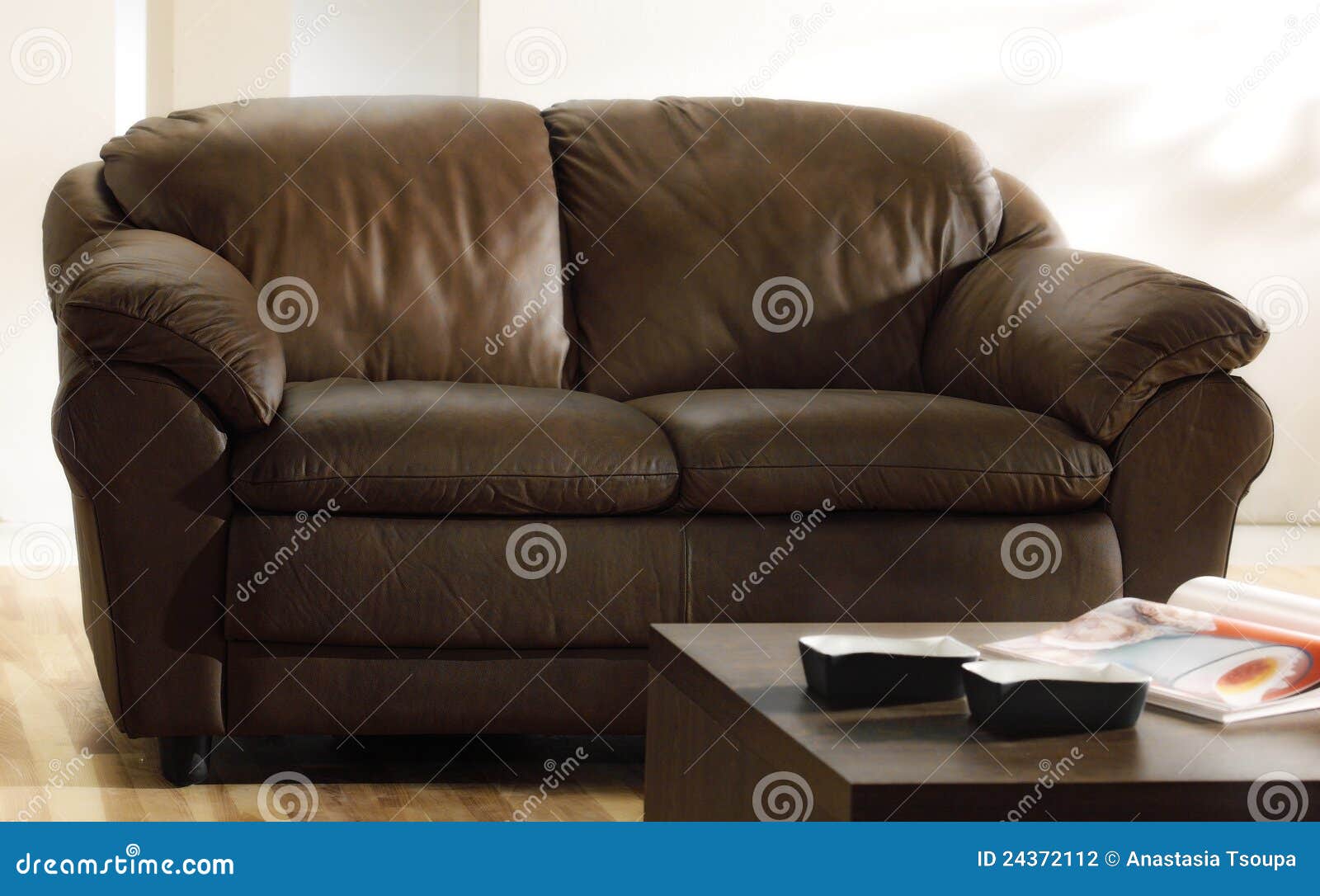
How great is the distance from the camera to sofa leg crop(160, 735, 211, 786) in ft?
6.48

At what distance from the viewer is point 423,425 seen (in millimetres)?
2045

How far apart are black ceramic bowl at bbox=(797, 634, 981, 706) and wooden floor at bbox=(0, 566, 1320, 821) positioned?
30.3 inches

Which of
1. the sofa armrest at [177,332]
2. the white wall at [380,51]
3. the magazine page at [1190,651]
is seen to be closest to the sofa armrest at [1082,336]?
the magazine page at [1190,651]

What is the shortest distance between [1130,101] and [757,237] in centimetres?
216

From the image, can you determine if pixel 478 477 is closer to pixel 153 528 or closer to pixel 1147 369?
pixel 153 528

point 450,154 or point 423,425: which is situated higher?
point 450,154

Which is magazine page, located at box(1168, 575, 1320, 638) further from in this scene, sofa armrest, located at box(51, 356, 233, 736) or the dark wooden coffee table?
sofa armrest, located at box(51, 356, 233, 736)

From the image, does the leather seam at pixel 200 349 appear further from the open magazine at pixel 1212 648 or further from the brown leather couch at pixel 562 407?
the open magazine at pixel 1212 648

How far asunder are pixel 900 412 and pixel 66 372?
125 centimetres

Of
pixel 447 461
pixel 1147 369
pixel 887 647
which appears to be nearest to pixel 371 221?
pixel 447 461

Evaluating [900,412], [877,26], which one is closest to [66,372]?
[900,412]

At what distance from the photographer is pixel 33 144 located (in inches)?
160

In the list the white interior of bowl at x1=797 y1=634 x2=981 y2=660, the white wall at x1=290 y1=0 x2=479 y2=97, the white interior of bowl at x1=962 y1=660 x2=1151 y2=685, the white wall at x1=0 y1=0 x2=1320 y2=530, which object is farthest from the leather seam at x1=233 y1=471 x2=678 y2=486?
the white wall at x1=290 y1=0 x2=479 y2=97
